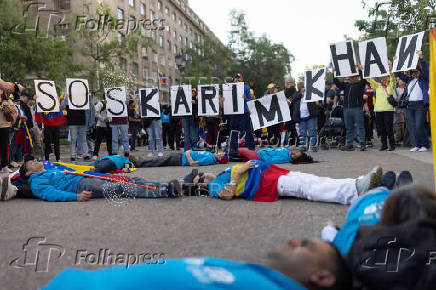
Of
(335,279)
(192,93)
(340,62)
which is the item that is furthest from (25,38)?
(335,279)

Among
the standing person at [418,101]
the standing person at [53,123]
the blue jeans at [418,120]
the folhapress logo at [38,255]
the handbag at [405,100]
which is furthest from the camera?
the standing person at [53,123]

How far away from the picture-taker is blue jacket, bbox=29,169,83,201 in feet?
15.1

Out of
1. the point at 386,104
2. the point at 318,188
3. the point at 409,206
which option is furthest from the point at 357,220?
the point at 386,104

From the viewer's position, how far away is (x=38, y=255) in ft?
8.56

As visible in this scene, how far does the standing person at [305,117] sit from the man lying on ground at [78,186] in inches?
255

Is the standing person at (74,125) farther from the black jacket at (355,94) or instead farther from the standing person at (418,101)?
the standing person at (418,101)

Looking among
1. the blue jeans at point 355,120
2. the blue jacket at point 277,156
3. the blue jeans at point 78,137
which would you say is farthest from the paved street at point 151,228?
the blue jeans at point 78,137

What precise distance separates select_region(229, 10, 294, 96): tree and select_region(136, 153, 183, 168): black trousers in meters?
40.5

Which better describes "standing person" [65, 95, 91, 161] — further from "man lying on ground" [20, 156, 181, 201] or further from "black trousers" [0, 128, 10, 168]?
"man lying on ground" [20, 156, 181, 201]

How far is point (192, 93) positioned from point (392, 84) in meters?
5.35

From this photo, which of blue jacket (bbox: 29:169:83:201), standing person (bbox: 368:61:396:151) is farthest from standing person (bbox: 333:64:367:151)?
blue jacket (bbox: 29:169:83:201)

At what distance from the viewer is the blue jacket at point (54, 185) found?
15.1 ft

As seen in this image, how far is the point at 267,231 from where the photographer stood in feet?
9.55

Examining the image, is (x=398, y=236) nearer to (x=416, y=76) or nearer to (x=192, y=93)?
(x=416, y=76)
